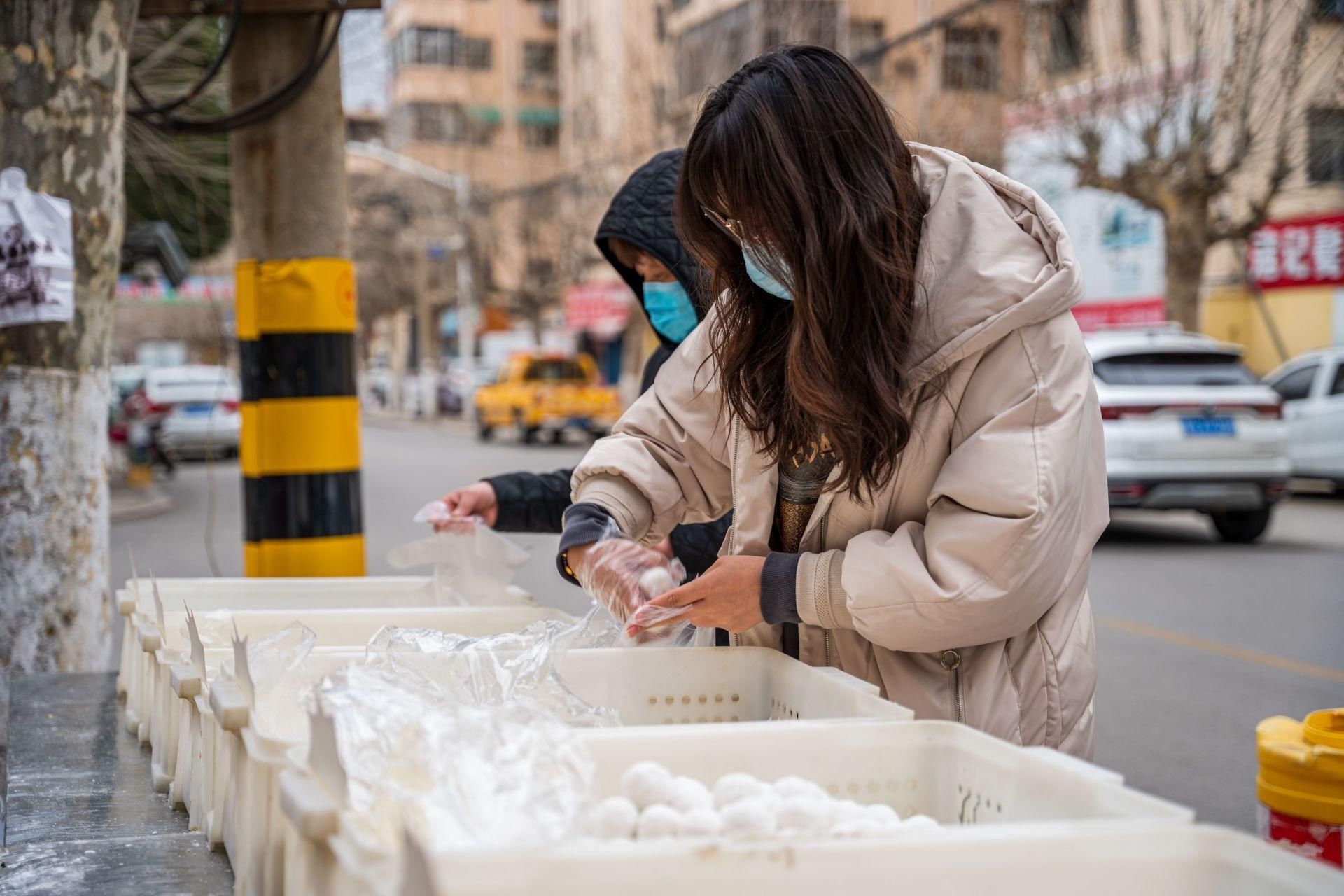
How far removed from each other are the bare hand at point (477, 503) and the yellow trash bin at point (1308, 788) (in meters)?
1.72

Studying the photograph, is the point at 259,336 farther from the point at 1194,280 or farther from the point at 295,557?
the point at 1194,280

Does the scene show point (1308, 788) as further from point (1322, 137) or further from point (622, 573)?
point (1322, 137)

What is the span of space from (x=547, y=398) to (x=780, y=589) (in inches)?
985

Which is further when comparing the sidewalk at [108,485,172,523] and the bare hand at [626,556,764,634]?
the sidewalk at [108,485,172,523]

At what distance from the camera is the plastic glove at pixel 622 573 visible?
2.20 m

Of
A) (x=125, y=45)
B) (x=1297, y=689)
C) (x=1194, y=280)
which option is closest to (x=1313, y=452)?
(x=1194, y=280)

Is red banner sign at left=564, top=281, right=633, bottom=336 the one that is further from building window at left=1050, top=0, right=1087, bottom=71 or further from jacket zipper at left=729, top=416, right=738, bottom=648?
jacket zipper at left=729, top=416, right=738, bottom=648

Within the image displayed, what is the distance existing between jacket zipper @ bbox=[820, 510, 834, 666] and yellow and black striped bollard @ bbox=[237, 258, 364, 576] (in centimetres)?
278

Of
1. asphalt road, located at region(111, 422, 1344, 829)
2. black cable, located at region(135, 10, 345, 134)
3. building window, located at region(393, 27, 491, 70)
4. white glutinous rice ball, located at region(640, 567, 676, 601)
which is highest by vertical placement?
building window, located at region(393, 27, 491, 70)

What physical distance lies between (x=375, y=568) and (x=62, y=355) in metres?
6.78

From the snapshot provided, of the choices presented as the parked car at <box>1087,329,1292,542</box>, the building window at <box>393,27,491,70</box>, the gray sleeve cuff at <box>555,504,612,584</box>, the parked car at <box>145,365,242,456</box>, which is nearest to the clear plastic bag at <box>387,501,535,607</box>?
the gray sleeve cuff at <box>555,504,612,584</box>

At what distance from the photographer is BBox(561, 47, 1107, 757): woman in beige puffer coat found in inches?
72.4

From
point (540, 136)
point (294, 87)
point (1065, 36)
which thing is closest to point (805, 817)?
point (294, 87)

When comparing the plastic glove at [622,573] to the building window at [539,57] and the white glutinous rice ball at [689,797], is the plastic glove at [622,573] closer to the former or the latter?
the white glutinous rice ball at [689,797]
